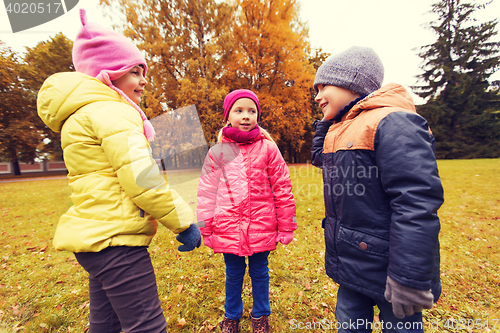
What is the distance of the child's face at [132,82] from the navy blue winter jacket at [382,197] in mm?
1462

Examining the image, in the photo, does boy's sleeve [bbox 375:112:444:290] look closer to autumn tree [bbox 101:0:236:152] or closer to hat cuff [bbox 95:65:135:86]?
hat cuff [bbox 95:65:135:86]

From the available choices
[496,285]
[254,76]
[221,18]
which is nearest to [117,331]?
[496,285]

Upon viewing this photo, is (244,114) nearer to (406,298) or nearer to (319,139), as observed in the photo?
(319,139)

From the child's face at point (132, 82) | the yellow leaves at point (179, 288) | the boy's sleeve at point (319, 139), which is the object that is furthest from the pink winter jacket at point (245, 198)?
the yellow leaves at point (179, 288)

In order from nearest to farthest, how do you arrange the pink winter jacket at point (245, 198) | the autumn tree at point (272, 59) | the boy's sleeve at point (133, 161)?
the boy's sleeve at point (133, 161), the pink winter jacket at point (245, 198), the autumn tree at point (272, 59)

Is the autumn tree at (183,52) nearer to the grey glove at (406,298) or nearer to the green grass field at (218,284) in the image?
the green grass field at (218,284)

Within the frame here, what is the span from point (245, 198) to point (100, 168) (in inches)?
45.9

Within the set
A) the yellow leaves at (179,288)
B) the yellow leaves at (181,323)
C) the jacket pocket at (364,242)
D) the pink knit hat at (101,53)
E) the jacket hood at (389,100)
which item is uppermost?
the pink knit hat at (101,53)

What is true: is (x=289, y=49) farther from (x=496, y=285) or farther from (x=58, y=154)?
(x=58, y=154)

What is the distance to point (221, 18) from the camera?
51.2ft

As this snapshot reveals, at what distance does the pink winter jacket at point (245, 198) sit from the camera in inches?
80.0

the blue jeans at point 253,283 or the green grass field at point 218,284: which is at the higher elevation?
the blue jeans at point 253,283

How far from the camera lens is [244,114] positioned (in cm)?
213

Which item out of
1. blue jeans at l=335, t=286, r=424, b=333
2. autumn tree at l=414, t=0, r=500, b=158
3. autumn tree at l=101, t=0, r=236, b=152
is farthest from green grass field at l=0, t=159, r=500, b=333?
autumn tree at l=414, t=0, r=500, b=158
